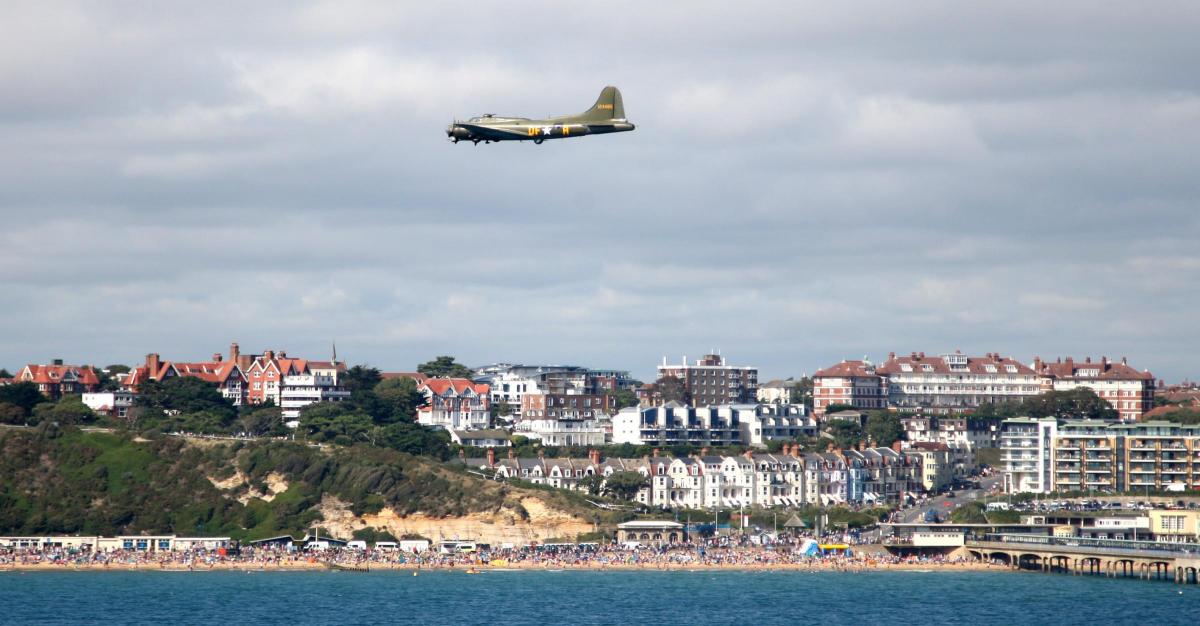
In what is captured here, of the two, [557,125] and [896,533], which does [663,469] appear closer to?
[896,533]

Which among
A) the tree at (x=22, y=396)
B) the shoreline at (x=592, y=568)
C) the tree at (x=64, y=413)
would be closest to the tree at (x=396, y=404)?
the tree at (x=64, y=413)

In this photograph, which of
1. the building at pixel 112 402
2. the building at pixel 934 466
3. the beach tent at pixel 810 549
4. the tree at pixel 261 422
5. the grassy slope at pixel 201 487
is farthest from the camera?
the building at pixel 112 402

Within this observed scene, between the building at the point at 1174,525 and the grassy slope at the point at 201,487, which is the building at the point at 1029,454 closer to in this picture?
the building at the point at 1174,525

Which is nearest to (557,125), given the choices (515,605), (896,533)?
(515,605)

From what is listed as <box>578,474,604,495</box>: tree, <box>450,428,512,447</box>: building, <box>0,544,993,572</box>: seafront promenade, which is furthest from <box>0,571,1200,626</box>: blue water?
<box>450,428,512,447</box>: building

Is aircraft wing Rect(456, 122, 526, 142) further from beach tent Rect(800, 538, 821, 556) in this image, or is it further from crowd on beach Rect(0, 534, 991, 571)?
beach tent Rect(800, 538, 821, 556)

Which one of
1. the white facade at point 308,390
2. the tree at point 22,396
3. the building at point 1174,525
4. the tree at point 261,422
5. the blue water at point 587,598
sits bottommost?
the blue water at point 587,598
